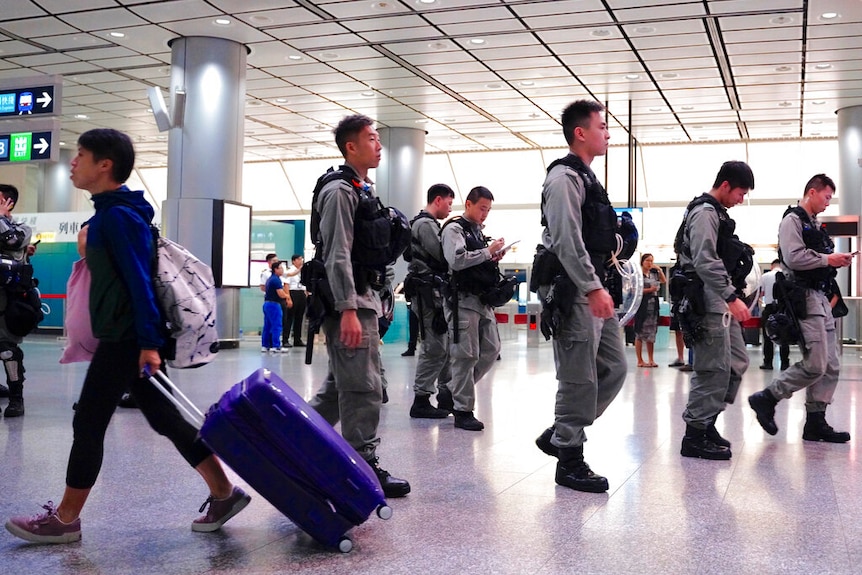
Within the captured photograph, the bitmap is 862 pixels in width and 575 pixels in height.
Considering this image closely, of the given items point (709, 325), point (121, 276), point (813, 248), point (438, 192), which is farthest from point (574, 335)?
point (438, 192)

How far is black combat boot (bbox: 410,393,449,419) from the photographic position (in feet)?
21.1

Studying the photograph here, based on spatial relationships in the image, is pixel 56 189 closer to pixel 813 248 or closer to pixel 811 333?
pixel 813 248

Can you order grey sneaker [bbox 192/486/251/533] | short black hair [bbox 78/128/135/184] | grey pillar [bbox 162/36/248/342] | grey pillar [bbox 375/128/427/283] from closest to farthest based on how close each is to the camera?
short black hair [bbox 78/128/135/184] → grey sneaker [bbox 192/486/251/533] → grey pillar [bbox 162/36/248/342] → grey pillar [bbox 375/128/427/283]

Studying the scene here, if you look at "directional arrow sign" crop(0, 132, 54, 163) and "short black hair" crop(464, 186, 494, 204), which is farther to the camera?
"directional arrow sign" crop(0, 132, 54, 163)

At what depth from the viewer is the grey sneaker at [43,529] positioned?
2.95 m

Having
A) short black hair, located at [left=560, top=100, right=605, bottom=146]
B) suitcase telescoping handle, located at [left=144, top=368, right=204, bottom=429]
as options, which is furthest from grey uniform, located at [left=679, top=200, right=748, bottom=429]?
suitcase telescoping handle, located at [left=144, top=368, right=204, bottom=429]

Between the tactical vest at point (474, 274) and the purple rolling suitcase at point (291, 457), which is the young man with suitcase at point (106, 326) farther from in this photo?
the tactical vest at point (474, 274)

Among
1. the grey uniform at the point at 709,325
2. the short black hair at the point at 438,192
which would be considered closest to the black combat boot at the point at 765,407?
the grey uniform at the point at 709,325

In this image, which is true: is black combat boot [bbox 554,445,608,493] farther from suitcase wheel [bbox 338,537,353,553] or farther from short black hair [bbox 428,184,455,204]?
short black hair [bbox 428,184,455,204]

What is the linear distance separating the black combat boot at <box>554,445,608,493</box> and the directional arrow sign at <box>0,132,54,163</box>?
5306 millimetres

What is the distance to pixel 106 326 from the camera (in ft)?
9.71

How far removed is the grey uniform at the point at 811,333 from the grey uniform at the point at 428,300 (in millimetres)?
2222

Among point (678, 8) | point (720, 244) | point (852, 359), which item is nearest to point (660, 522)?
point (720, 244)

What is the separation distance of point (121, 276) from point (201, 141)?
10132mm
